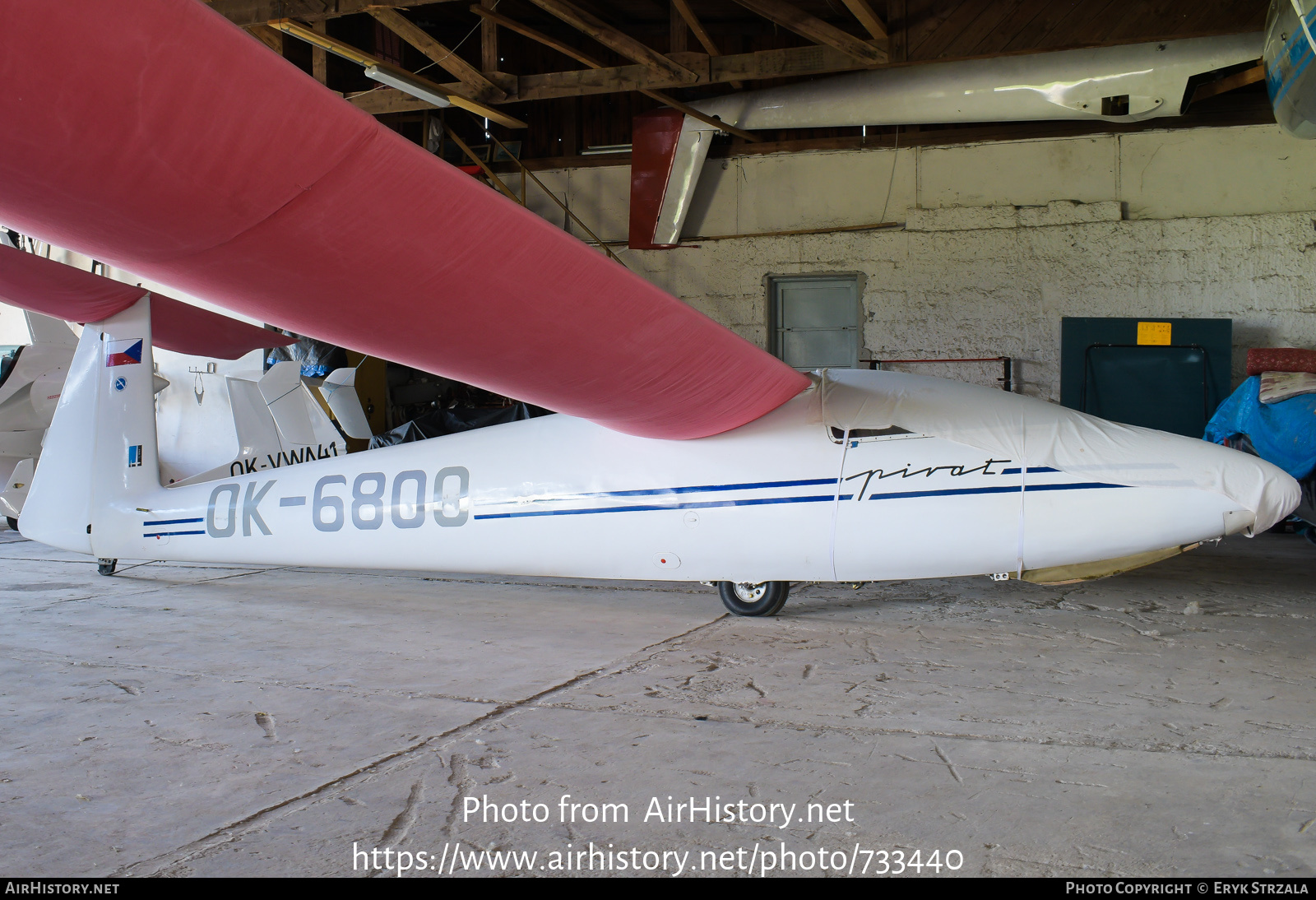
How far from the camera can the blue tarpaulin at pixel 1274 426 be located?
619cm

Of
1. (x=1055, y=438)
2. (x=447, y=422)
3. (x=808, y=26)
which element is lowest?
(x=1055, y=438)

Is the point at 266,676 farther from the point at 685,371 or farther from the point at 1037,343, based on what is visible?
the point at 1037,343

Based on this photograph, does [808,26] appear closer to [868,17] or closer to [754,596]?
[868,17]

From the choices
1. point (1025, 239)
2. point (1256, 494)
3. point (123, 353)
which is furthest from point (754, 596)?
point (1025, 239)

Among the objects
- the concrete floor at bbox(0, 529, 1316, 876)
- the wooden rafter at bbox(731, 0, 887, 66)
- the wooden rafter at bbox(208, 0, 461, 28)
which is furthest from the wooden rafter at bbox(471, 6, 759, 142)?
the concrete floor at bbox(0, 529, 1316, 876)

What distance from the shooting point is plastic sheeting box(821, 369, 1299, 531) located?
3.90m

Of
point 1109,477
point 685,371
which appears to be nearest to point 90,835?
point 685,371

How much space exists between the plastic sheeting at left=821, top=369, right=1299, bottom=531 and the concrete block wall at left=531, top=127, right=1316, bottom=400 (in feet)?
18.8

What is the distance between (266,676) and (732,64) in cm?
699

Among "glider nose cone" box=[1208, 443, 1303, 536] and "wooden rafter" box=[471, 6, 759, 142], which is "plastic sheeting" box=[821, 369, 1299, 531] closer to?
"glider nose cone" box=[1208, 443, 1303, 536]

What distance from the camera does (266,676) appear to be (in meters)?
3.51

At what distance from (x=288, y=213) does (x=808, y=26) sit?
670cm

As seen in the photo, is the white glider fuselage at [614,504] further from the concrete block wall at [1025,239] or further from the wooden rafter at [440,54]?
the concrete block wall at [1025,239]

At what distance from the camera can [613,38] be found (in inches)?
320
